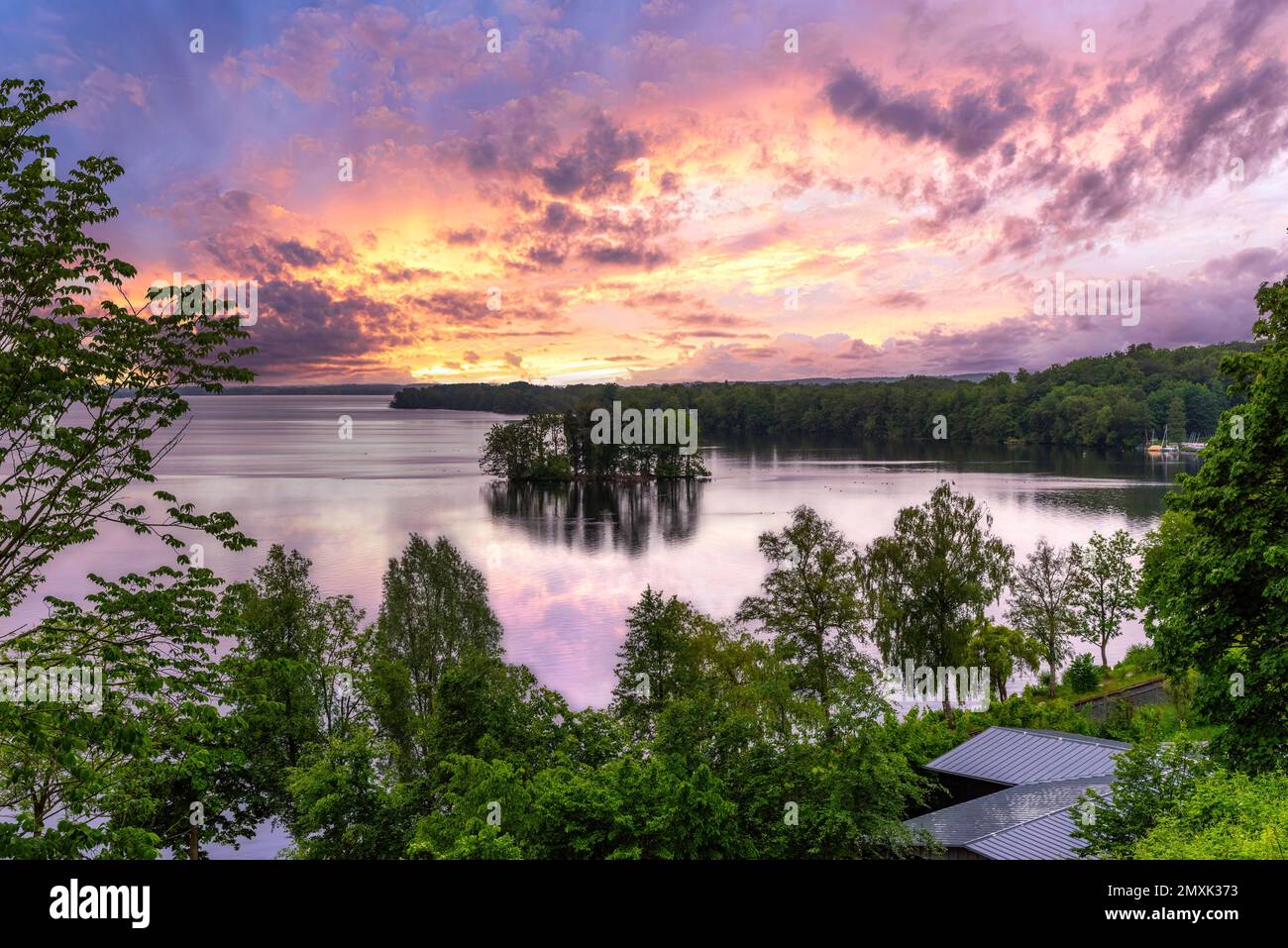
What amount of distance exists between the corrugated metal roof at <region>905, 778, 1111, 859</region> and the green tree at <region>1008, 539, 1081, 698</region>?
60.3 feet

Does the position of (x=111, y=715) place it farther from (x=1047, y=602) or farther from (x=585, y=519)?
(x=585, y=519)

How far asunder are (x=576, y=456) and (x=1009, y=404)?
297 feet

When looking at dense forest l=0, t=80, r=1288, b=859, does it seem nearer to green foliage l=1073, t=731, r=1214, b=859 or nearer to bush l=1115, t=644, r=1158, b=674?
green foliage l=1073, t=731, r=1214, b=859

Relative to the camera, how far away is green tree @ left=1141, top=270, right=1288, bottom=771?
12984mm

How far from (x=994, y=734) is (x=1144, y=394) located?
Answer: 13818cm

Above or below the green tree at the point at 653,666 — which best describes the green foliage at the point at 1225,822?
above

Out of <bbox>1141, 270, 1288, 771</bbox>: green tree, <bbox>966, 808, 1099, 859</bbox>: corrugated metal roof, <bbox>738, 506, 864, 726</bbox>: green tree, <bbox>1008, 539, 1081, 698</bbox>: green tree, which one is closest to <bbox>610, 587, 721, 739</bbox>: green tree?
<bbox>738, 506, 864, 726</bbox>: green tree

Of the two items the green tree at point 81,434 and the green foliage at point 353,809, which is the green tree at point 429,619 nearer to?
the green foliage at point 353,809

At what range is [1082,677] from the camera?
106ft

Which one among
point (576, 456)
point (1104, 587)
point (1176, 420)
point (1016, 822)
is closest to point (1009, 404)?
point (1176, 420)

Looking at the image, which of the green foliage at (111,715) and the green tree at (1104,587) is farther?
the green tree at (1104,587)

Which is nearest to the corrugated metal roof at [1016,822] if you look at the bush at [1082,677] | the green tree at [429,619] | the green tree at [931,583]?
the green tree at [931,583]

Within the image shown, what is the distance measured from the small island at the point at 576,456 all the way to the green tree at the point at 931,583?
67092mm

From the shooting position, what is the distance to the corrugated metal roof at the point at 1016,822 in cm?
1479
